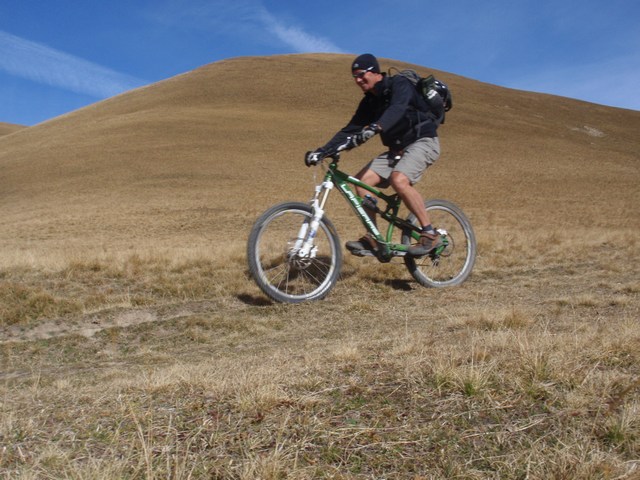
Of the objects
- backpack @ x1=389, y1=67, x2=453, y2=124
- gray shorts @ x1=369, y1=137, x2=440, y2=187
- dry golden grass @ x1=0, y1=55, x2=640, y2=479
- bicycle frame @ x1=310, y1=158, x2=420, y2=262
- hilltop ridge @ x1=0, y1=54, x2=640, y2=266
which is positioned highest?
hilltop ridge @ x1=0, y1=54, x2=640, y2=266

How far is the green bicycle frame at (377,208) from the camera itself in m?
6.14

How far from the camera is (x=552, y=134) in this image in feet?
168

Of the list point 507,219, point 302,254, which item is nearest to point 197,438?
point 302,254

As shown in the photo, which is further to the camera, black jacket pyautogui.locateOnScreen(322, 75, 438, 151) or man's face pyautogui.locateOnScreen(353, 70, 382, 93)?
man's face pyautogui.locateOnScreen(353, 70, 382, 93)

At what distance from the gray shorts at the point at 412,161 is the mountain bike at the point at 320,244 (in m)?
0.26

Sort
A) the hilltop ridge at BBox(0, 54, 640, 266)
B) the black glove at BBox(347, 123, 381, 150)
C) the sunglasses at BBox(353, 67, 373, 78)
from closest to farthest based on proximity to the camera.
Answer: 1. the black glove at BBox(347, 123, 381, 150)
2. the sunglasses at BBox(353, 67, 373, 78)
3. the hilltop ridge at BBox(0, 54, 640, 266)

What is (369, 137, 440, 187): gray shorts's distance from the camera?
618 centimetres

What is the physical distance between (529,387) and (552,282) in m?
4.97

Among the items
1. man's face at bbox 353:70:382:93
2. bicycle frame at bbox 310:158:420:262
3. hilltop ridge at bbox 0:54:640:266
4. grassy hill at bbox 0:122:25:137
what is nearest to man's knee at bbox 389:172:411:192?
bicycle frame at bbox 310:158:420:262

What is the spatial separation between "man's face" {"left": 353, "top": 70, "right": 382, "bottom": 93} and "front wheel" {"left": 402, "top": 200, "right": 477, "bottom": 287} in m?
1.61

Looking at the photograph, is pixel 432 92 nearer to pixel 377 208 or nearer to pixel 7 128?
pixel 377 208

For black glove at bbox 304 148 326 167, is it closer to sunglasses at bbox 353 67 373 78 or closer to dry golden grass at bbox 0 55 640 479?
sunglasses at bbox 353 67 373 78

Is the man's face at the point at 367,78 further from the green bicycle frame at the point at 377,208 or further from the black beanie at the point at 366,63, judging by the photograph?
the green bicycle frame at the point at 377,208

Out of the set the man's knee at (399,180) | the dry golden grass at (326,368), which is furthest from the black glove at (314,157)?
the dry golden grass at (326,368)
